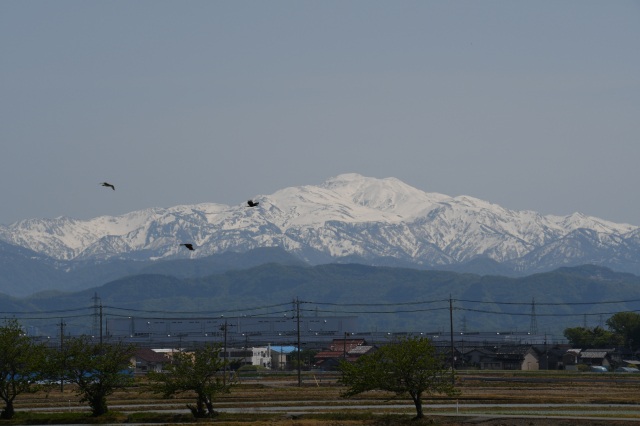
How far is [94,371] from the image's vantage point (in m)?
78.4

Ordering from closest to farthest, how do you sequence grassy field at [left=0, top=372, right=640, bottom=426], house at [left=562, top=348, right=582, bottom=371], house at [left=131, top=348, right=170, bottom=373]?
grassy field at [left=0, top=372, right=640, bottom=426] < house at [left=562, top=348, right=582, bottom=371] < house at [left=131, top=348, right=170, bottom=373]

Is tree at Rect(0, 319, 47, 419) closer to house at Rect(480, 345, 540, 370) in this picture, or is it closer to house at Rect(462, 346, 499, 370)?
house at Rect(480, 345, 540, 370)

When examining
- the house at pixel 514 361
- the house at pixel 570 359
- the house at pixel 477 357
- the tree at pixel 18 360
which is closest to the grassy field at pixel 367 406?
the tree at pixel 18 360

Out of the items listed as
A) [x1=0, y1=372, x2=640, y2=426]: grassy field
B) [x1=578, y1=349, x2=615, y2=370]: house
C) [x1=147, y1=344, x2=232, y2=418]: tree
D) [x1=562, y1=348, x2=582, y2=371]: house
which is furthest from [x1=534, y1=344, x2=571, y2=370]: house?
[x1=147, y1=344, x2=232, y2=418]: tree

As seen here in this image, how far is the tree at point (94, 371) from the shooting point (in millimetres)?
76750

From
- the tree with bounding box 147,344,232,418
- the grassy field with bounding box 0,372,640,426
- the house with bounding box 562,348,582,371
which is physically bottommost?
→ the house with bounding box 562,348,582,371

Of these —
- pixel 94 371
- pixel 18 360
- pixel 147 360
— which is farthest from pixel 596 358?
pixel 18 360

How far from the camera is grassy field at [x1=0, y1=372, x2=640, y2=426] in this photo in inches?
2699

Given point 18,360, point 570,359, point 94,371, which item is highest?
point 18,360

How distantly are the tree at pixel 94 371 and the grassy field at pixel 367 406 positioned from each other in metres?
1.42

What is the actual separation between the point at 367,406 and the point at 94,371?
722 inches

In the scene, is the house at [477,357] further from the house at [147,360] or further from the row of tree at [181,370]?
the row of tree at [181,370]

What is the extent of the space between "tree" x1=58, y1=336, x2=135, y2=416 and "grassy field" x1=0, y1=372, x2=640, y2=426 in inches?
55.7

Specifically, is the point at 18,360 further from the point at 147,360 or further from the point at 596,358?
the point at 596,358
